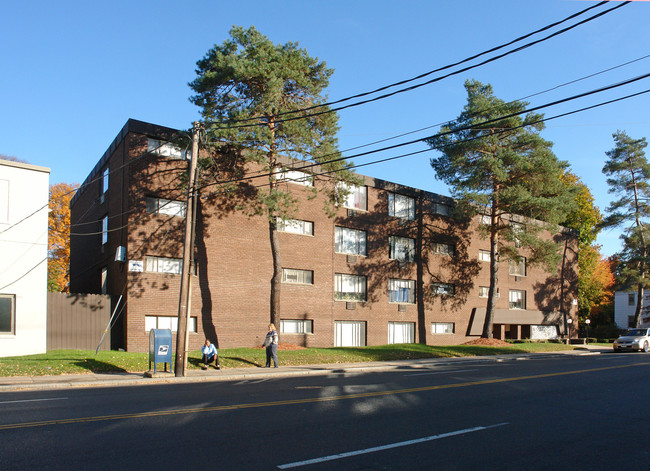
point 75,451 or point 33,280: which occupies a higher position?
point 33,280

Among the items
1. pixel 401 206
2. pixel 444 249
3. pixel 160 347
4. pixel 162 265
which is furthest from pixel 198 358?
pixel 444 249

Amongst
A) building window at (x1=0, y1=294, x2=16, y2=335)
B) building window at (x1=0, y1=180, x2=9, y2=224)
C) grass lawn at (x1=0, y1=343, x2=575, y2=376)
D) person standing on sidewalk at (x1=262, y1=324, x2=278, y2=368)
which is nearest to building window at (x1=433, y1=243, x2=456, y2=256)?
grass lawn at (x1=0, y1=343, x2=575, y2=376)

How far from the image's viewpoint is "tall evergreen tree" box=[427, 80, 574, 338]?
34.1 meters

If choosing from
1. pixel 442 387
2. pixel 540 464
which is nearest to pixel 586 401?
pixel 442 387

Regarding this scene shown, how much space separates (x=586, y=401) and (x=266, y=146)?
56.5 ft

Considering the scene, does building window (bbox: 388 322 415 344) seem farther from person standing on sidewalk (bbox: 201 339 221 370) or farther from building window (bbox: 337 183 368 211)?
person standing on sidewalk (bbox: 201 339 221 370)

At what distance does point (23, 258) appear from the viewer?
21297mm

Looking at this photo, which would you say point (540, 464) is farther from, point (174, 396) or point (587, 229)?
point (587, 229)

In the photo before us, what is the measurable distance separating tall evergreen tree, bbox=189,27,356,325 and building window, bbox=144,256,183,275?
4.41 m

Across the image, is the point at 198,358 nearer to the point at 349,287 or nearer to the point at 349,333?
the point at 349,333

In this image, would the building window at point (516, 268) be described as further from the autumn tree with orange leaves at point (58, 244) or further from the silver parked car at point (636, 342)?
the autumn tree with orange leaves at point (58, 244)

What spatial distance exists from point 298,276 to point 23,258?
43.8 ft

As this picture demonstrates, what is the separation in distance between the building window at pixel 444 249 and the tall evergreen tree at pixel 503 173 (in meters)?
3.41

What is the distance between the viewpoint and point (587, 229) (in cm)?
6025
